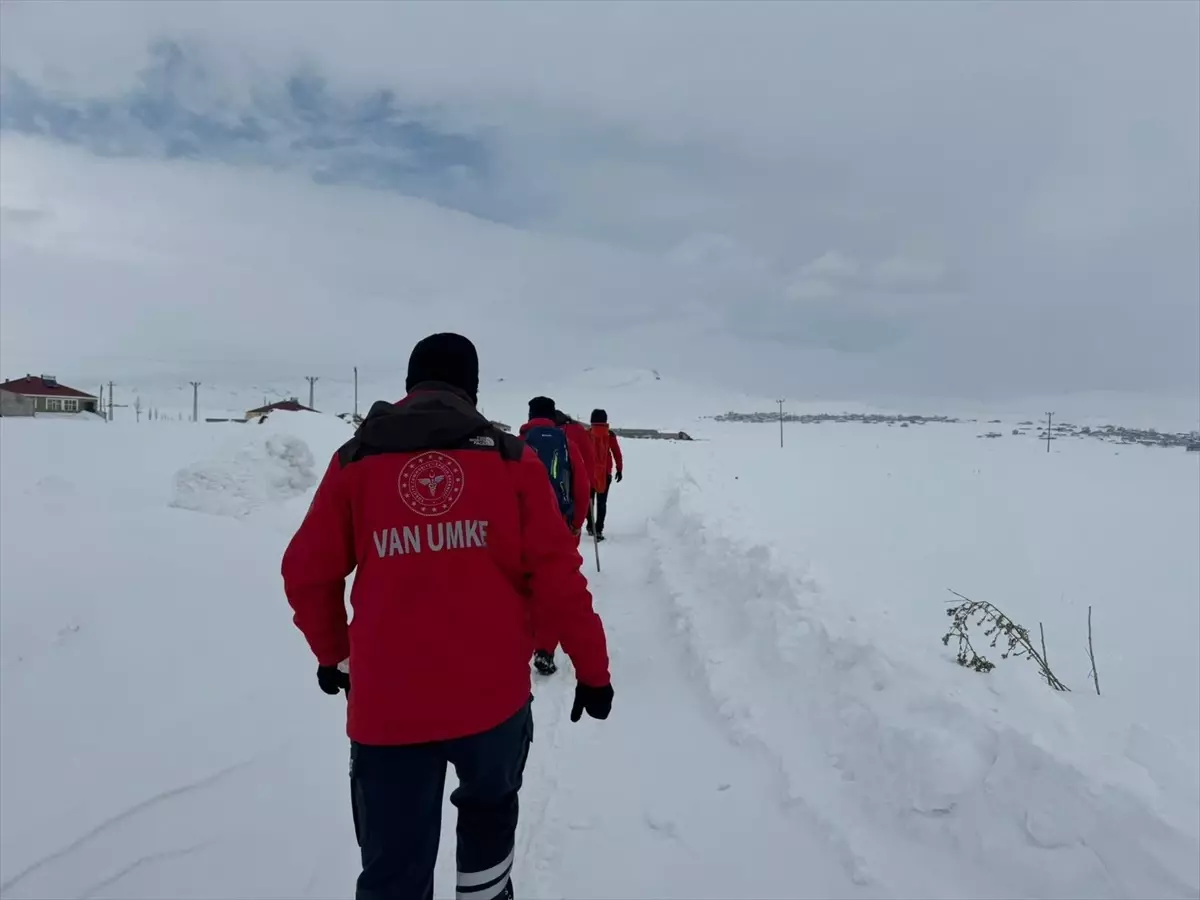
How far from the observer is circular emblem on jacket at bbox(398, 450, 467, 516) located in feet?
6.40

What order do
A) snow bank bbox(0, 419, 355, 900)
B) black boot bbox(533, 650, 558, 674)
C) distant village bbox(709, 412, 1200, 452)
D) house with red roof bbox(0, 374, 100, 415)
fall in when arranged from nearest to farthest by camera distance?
1. snow bank bbox(0, 419, 355, 900)
2. black boot bbox(533, 650, 558, 674)
3. house with red roof bbox(0, 374, 100, 415)
4. distant village bbox(709, 412, 1200, 452)

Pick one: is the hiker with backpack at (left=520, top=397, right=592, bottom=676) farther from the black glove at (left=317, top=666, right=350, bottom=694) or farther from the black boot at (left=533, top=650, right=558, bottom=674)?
the black glove at (left=317, top=666, right=350, bottom=694)

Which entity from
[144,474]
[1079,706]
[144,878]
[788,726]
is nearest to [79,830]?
[144,878]

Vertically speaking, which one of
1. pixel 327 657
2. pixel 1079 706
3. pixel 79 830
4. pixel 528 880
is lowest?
pixel 528 880

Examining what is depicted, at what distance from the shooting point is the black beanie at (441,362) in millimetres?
2260

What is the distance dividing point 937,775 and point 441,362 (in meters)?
2.90

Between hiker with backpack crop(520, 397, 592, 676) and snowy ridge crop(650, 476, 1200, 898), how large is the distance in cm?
153

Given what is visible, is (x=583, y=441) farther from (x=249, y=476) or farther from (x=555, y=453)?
(x=249, y=476)

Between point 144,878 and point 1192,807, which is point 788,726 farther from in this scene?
point 144,878

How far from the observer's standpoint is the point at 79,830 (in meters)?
2.87

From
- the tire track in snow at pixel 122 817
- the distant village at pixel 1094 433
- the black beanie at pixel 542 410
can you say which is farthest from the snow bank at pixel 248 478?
the distant village at pixel 1094 433

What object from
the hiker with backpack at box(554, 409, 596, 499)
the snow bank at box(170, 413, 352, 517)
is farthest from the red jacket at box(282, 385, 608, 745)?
the snow bank at box(170, 413, 352, 517)

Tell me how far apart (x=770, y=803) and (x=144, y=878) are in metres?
2.93

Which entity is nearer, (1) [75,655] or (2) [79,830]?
(2) [79,830]
